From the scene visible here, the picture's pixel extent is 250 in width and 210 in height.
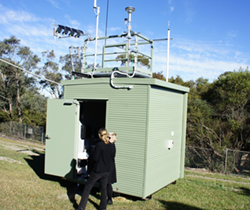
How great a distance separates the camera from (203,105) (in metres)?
18.2

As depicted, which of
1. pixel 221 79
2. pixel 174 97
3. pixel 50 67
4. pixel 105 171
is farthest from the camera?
pixel 50 67

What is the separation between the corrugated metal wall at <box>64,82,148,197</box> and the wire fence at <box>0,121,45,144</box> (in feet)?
50.9

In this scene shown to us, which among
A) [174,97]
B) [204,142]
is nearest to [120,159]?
[174,97]

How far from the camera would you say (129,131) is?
583 centimetres

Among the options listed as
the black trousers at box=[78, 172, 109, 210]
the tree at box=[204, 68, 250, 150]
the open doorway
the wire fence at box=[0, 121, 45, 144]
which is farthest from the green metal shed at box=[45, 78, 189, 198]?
the wire fence at box=[0, 121, 45, 144]

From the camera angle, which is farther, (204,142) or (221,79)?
(221,79)

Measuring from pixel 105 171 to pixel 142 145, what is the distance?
1.14 meters

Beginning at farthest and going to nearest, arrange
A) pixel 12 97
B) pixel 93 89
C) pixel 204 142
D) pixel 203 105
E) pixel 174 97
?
pixel 12 97
pixel 203 105
pixel 204 142
pixel 174 97
pixel 93 89

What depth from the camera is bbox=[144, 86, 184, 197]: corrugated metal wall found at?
5.79 m

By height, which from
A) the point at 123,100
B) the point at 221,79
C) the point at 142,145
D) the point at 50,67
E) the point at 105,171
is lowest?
the point at 105,171

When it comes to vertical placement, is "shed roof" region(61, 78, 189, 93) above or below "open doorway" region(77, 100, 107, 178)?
above

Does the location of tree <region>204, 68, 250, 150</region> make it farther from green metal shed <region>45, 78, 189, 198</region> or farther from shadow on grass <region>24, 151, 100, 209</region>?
shadow on grass <region>24, 151, 100, 209</region>

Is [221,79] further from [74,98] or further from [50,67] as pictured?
[50,67]

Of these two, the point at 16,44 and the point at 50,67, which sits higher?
the point at 16,44
